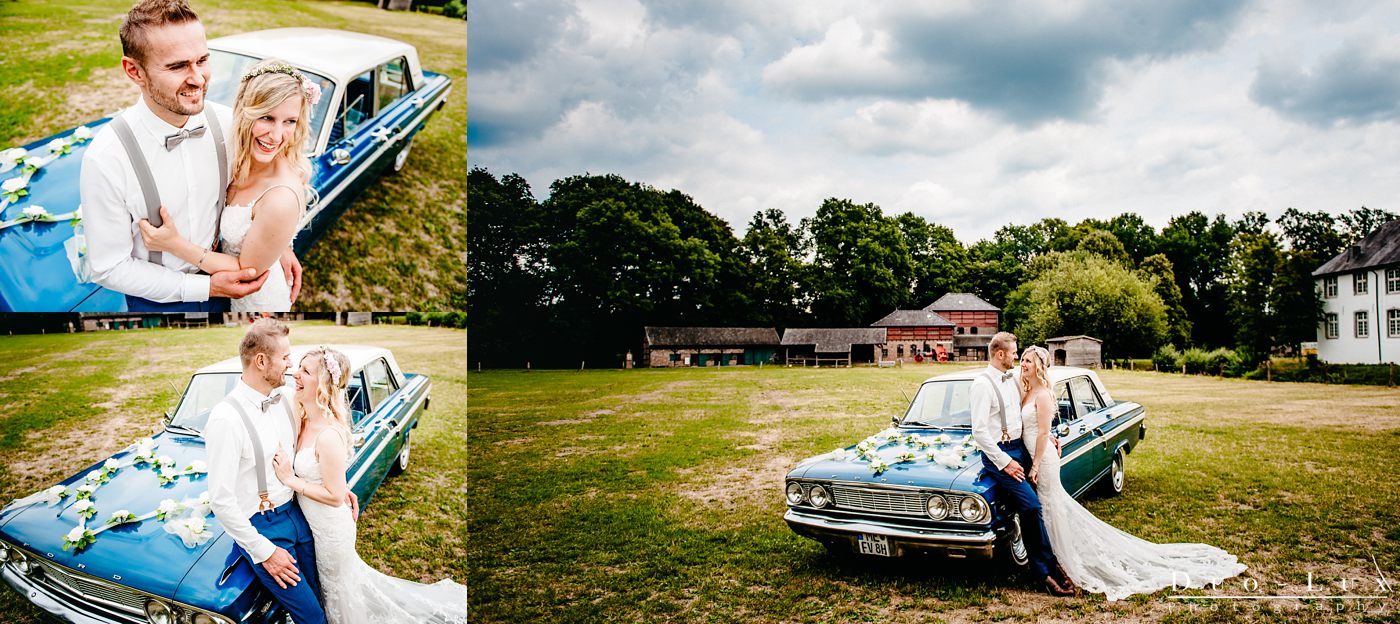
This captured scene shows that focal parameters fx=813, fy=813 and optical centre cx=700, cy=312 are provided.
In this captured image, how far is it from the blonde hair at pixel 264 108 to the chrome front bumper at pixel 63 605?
1.41 meters

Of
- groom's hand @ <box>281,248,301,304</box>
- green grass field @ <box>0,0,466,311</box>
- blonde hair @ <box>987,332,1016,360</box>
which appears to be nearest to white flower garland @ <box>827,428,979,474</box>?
blonde hair @ <box>987,332,1016,360</box>

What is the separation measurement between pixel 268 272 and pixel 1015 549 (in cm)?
320

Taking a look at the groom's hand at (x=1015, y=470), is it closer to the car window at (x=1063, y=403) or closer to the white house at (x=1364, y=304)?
the car window at (x=1063, y=403)

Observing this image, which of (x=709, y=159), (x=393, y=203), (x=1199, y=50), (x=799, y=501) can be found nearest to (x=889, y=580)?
(x=799, y=501)

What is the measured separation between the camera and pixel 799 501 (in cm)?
376

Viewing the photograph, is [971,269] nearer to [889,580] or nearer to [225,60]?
[889,580]

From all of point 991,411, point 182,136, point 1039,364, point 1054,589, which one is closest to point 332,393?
point 182,136

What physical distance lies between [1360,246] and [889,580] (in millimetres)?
3001

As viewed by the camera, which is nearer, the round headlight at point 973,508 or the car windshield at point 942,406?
the round headlight at point 973,508

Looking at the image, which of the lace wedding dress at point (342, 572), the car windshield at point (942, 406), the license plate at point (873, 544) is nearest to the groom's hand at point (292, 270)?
the lace wedding dress at point (342, 572)

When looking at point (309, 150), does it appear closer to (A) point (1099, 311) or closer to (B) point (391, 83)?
(B) point (391, 83)

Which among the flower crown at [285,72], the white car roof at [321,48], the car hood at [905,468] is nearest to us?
the flower crown at [285,72]

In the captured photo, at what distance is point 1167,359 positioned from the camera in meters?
4.03

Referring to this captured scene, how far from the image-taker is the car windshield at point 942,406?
3.94 m
